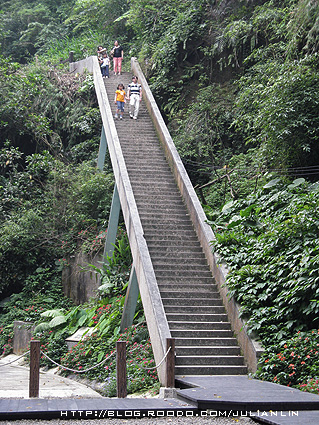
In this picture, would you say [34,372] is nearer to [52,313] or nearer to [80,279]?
[52,313]

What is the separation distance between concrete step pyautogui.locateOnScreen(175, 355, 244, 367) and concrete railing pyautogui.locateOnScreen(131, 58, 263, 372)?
0.17m

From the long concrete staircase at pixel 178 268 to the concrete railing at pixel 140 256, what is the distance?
14.3 inches

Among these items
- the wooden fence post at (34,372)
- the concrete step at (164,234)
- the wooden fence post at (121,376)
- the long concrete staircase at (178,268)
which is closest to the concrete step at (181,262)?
the long concrete staircase at (178,268)

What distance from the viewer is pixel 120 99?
16.4m

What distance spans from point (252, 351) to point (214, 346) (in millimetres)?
868

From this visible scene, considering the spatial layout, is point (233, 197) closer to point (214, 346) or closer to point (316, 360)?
point (214, 346)

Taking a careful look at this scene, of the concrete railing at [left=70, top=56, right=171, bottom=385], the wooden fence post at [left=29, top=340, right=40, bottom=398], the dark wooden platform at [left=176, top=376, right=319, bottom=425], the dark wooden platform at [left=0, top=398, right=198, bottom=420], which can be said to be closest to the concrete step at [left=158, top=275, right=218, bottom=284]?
the concrete railing at [left=70, top=56, right=171, bottom=385]

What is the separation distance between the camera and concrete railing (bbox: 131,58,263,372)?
823cm

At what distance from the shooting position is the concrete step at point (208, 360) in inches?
322

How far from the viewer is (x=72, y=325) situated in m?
12.9

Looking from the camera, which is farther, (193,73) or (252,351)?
(193,73)

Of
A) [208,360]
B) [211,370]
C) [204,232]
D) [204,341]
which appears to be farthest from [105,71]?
[211,370]

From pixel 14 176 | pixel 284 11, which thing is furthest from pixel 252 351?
pixel 14 176

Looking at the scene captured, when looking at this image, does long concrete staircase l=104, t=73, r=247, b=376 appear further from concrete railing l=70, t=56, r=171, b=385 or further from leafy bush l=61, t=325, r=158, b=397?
leafy bush l=61, t=325, r=158, b=397
